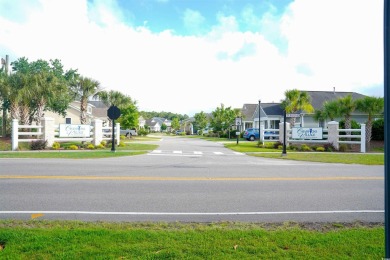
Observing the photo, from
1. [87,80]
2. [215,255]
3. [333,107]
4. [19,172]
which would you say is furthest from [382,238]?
[87,80]

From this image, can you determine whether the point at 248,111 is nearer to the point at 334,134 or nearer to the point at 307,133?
the point at 307,133

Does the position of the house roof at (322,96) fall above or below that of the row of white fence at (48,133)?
above

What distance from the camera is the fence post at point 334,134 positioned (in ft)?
76.0

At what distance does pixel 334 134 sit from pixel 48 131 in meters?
22.2

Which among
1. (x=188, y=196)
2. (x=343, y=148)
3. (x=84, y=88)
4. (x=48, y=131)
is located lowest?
(x=188, y=196)

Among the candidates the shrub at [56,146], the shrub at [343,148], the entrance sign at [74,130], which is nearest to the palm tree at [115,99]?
the entrance sign at [74,130]

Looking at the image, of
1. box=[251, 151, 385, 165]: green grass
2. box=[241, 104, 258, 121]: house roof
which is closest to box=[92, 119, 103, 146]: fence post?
box=[251, 151, 385, 165]: green grass

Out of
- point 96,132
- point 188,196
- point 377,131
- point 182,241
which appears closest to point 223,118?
point 377,131

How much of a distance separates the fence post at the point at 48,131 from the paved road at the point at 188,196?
11.1 meters

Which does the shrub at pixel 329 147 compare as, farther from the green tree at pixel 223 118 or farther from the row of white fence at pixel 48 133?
the green tree at pixel 223 118

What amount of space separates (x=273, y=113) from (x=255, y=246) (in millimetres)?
43119

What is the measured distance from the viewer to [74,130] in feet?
75.7

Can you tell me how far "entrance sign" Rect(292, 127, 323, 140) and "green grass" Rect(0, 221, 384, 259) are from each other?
20.6m

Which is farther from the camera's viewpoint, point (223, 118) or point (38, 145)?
point (223, 118)
